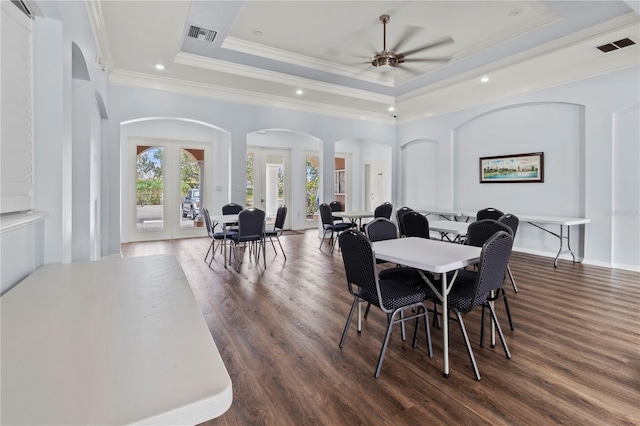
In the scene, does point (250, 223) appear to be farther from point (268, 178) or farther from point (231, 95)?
point (268, 178)

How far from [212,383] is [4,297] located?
999 mm

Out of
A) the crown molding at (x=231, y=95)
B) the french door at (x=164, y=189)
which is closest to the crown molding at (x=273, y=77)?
the crown molding at (x=231, y=95)

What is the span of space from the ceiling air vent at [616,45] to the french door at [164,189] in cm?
775

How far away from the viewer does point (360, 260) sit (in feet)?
7.26

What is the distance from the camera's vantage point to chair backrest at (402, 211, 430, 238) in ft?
13.8

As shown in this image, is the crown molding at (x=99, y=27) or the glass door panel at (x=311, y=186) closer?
the crown molding at (x=99, y=27)

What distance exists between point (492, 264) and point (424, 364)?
2.72ft

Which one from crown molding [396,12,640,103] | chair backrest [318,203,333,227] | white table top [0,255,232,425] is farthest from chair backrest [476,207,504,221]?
white table top [0,255,232,425]

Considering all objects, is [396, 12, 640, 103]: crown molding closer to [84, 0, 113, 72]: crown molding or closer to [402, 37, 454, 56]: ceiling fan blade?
[402, 37, 454, 56]: ceiling fan blade

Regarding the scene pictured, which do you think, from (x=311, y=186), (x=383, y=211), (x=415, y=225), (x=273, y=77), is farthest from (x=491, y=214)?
(x=311, y=186)

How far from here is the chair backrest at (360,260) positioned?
83.0 inches

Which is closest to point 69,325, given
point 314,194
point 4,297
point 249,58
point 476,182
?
point 4,297

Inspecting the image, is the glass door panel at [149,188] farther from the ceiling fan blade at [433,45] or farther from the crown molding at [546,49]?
the crown molding at [546,49]

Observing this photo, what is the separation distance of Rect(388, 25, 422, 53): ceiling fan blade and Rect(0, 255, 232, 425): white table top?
15.3ft
